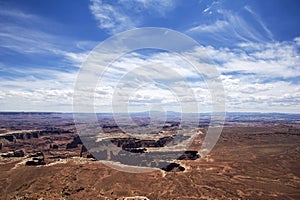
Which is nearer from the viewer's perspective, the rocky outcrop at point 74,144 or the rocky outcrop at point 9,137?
the rocky outcrop at point 74,144

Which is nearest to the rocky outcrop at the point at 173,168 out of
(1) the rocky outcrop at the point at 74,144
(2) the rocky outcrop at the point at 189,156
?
(2) the rocky outcrop at the point at 189,156

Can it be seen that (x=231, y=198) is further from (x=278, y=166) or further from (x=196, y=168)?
(x=278, y=166)

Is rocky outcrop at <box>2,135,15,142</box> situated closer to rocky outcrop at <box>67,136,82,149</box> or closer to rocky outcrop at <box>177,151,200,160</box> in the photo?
rocky outcrop at <box>67,136,82,149</box>

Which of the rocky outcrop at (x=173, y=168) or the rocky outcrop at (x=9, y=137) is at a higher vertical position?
the rocky outcrop at (x=9, y=137)

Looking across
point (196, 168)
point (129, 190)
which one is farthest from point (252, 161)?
point (129, 190)

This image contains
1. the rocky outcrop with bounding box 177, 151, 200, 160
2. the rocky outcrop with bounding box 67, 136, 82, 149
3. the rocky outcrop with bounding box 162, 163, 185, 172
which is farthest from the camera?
the rocky outcrop with bounding box 67, 136, 82, 149

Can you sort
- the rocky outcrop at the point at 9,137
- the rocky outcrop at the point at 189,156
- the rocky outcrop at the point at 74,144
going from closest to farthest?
the rocky outcrop at the point at 189,156
the rocky outcrop at the point at 74,144
the rocky outcrop at the point at 9,137

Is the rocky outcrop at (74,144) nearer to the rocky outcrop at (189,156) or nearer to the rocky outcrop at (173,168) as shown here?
the rocky outcrop at (189,156)

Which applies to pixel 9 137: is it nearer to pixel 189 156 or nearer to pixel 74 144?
pixel 74 144

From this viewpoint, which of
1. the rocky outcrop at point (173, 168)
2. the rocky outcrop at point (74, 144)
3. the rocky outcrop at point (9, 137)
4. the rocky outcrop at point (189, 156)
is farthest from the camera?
the rocky outcrop at point (9, 137)

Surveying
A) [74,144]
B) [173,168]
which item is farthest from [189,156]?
[74,144]

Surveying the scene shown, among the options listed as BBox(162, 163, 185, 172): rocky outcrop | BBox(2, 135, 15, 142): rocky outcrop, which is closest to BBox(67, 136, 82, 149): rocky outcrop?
BBox(2, 135, 15, 142): rocky outcrop
